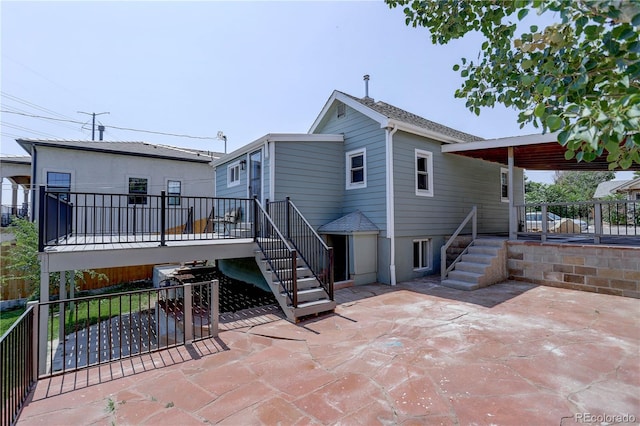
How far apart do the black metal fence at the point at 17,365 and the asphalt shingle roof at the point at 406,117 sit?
27.2 ft

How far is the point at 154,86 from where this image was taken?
457 inches

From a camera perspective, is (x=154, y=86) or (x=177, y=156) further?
(x=177, y=156)

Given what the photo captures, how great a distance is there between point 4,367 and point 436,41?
5681mm

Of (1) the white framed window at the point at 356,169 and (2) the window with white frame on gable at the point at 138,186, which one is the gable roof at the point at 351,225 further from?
(2) the window with white frame on gable at the point at 138,186

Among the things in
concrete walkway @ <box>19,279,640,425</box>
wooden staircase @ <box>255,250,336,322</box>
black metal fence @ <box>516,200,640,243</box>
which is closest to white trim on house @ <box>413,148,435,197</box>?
black metal fence @ <box>516,200,640,243</box>

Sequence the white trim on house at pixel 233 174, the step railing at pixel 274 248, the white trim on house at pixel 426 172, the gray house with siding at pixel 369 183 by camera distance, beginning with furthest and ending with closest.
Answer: the white trim on house at pixel 233 174 < the white trim on house at pixel 426 172 < the gray house with siding at pixel 369 183 < the step railing at pixel 274 248

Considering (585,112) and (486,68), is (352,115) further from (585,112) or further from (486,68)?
(585,112)

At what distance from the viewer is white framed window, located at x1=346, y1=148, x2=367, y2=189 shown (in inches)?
356

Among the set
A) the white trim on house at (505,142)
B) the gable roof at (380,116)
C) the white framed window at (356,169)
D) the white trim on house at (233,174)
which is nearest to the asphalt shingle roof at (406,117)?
the gable roof at (380,116)

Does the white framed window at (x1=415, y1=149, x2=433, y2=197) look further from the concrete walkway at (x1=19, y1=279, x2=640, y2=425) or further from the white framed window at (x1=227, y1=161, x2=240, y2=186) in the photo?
the white framed window at (x1=227, y1=161, x2=240, y2=186)

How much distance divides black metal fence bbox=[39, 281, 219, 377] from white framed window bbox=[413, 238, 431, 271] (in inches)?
244

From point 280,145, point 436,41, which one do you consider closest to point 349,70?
point 280,145

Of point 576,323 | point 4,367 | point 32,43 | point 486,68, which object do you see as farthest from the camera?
point 32,43

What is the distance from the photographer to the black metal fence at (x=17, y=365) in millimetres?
2646
